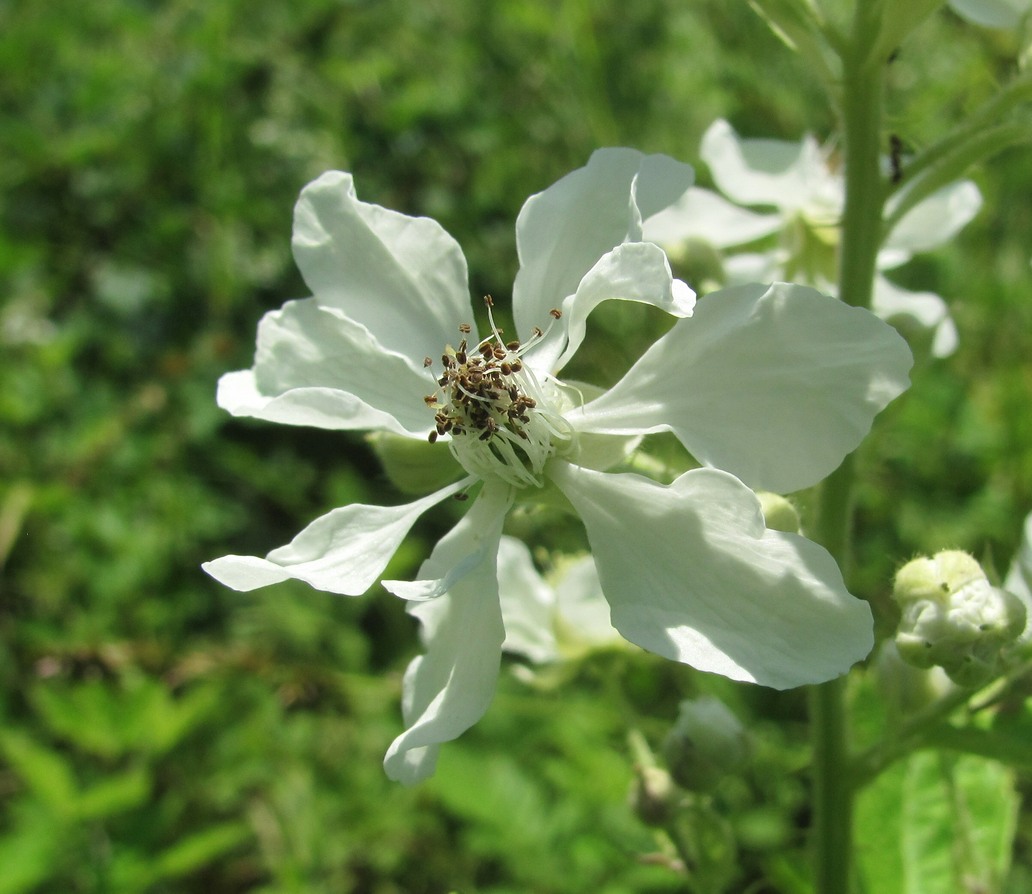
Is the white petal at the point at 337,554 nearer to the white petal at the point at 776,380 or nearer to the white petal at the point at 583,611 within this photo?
the white petal at the point at 776,380

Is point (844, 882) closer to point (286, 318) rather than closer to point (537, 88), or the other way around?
point (286, 318)

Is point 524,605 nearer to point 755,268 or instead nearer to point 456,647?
point 456,647

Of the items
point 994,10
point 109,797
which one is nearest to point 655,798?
point 994,10

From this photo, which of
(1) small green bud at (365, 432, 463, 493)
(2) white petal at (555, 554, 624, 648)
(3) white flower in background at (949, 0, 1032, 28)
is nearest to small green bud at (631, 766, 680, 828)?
(2) white petal at (555, 554, 624, 648)

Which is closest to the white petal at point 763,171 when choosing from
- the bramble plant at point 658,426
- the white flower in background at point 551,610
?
the bramble plant at point 658,426

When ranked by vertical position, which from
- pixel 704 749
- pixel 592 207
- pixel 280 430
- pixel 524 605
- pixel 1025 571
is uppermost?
pixel 592 207

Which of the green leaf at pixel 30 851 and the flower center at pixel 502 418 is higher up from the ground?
the flower center at pixel 502 418
